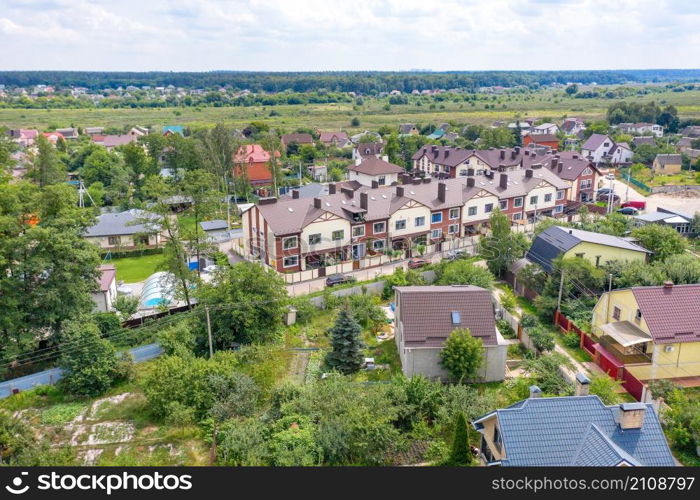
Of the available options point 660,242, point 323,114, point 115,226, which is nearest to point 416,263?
point 660,242

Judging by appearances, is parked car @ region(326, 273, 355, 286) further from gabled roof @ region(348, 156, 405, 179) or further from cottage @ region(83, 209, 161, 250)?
gabled roof @ region(348, 156, 405, 179)

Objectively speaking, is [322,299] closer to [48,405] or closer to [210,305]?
[210,305]

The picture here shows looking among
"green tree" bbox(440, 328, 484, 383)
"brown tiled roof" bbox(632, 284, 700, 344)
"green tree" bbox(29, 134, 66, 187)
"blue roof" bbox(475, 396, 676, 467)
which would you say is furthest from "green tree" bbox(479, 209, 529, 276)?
"green tree" bbox(29, 134, 66, 187)

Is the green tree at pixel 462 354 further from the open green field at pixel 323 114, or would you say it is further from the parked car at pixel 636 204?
the open green field at pixel 323 114

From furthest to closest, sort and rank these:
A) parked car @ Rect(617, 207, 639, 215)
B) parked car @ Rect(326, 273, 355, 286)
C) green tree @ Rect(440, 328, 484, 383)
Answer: parked car @ Rect(617, 207, 639, 215)
parked car @ Rect(326, 273, 355, 286)
green tree @ Rect(440, 328, 484, 383)
